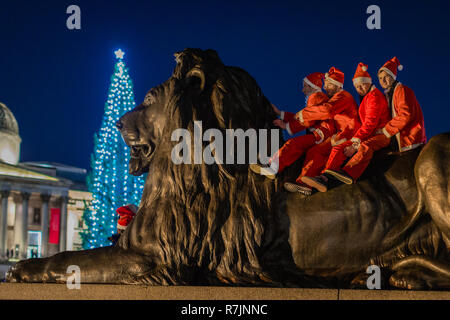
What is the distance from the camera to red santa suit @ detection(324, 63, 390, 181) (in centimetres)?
481

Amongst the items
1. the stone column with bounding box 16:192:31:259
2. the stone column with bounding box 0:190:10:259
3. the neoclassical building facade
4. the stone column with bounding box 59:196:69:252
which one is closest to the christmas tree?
the neoclassical building facade

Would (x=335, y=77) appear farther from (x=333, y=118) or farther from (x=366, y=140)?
(x=366, y=140)

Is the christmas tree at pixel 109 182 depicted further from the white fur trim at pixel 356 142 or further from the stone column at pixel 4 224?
the white fur trim at pixel 356 142

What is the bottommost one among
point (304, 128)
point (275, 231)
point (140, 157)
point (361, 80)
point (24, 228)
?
point (24, 228)

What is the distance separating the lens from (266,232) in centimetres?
480

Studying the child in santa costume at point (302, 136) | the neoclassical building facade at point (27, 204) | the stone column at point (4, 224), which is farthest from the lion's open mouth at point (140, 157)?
the stone column at point (4, 224)

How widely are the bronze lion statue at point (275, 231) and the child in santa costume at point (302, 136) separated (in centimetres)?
8

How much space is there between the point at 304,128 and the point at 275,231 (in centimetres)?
98

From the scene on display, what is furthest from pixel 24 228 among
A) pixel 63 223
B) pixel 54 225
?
pixel 63 223

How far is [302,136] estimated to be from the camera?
5070 millimetres
